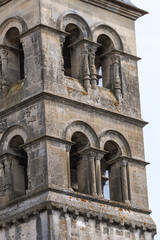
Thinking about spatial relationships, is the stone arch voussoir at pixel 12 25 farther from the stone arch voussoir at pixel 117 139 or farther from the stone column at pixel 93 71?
the stone arch voussoir at pixel 117 139

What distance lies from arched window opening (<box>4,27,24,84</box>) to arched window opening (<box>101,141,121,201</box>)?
437cm

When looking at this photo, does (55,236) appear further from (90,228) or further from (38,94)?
(38,94)

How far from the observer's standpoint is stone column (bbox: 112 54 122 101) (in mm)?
60719

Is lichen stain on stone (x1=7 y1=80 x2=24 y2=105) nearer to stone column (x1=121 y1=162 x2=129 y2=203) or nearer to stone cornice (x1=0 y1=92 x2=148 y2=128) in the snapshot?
stone cornice (x1=0 y1=92 x2=148 y2=128)

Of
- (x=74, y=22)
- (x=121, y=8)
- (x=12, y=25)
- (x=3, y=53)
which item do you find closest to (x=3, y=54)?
(x=3, y=53)

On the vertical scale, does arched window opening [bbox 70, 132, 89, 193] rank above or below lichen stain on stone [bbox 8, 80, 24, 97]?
below

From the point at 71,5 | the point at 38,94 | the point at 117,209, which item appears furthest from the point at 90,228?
the point at 71,5

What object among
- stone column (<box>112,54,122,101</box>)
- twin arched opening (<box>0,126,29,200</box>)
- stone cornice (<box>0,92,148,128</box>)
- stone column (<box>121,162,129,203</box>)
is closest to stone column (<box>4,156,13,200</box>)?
twin arched opening (<box>0,126,29,200</box>)

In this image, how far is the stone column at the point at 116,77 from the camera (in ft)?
199

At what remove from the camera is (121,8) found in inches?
2442

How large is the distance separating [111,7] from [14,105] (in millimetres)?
6105

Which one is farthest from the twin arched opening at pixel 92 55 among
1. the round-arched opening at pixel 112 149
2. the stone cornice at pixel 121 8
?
the round-arched opening at pixel 112 149

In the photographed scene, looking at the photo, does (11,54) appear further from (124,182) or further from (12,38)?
(124,182)

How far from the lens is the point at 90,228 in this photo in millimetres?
57188
